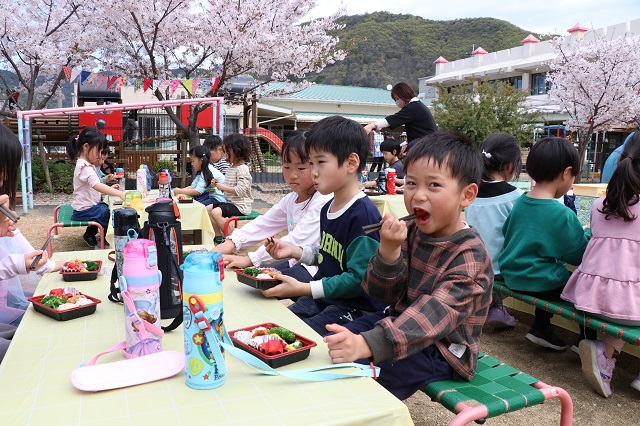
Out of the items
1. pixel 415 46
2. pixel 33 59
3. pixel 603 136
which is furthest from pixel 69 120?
pixel 415 46

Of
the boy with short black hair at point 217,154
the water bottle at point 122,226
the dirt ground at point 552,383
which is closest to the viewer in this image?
the water bottle at point 122,226

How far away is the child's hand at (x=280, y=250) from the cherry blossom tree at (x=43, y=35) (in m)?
12.1

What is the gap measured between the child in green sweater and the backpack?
2.31 metres

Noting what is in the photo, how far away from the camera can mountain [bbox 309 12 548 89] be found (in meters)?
53.0

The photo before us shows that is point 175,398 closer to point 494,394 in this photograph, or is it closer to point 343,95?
point 494,394

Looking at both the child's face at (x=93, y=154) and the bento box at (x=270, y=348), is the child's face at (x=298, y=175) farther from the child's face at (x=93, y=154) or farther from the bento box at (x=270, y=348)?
the child's face at (x=93, y=154)

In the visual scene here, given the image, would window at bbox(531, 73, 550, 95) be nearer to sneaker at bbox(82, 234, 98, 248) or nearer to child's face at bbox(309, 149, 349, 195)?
sneaker at bbox(82, 234, 98, 248)

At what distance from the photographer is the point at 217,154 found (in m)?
7.28

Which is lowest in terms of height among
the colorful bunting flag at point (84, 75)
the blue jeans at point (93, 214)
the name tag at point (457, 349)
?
the blue jeans at point (93, 214)

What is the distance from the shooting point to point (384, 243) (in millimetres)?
1661

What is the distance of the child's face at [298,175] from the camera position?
A: 306 centimetres

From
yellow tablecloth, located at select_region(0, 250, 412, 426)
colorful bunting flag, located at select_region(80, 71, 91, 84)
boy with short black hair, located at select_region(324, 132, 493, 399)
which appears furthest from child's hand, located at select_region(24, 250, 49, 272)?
colorful bunting flag, located at select_region(80, 71, 91, 84)

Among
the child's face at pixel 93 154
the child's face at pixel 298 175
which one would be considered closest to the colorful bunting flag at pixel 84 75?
the child's face at pixel 93 154

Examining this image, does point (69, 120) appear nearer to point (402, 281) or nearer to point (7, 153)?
point (7, 153)
